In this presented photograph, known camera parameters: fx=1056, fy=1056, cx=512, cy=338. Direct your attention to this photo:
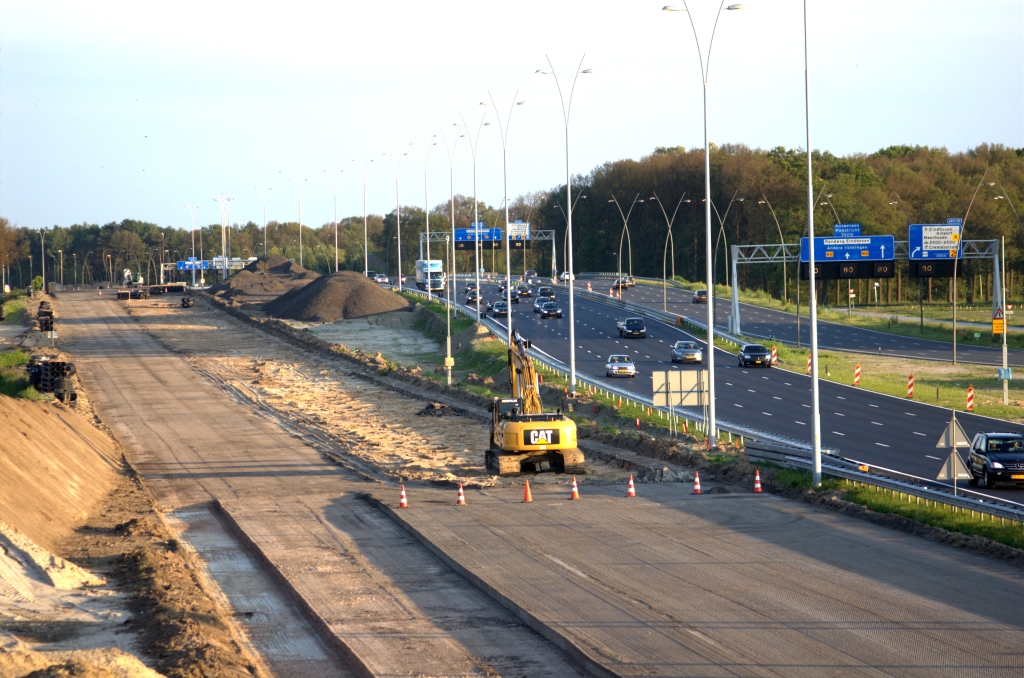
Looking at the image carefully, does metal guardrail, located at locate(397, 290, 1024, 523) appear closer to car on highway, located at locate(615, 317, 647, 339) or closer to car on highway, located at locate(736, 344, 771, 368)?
car on highway, located at locate(736, 344, 771, 368)

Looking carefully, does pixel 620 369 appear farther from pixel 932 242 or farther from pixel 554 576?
pixel 554 576

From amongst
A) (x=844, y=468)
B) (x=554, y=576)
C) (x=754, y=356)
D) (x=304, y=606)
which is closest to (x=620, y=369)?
(x=754, y=356)

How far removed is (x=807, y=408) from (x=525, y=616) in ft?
110

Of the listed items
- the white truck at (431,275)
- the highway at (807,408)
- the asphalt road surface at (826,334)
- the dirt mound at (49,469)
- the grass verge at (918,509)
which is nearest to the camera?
the grass verge at (918,509)

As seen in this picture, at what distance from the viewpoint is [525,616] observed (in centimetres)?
1552

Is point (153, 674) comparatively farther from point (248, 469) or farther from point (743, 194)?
point (743, 194)

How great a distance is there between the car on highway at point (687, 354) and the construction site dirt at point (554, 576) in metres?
30.0

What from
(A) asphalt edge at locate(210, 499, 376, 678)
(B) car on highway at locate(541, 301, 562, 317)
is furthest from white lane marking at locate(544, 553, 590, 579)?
(B) car on highway at locate(541, 301, 562, 317)

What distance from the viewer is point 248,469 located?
32.8m

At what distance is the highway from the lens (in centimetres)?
3469

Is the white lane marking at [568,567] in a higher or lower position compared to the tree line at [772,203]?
lower

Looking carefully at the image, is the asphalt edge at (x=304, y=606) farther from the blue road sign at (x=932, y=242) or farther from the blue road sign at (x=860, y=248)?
the blue road sign at (x=932, y=242)

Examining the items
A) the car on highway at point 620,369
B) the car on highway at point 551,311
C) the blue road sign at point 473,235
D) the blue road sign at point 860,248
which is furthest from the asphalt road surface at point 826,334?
the blue road sign at point 473,235

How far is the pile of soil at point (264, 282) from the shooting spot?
11538 cm
